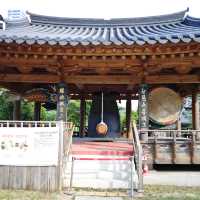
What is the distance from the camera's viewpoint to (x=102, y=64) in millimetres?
10516

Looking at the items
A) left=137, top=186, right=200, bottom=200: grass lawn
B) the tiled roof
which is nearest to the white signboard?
left=137, top=186, right=200, bottom=200: grass lawn

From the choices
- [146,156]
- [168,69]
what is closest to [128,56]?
[168,69]

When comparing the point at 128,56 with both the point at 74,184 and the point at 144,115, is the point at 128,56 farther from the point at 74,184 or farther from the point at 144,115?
the point at 74,184

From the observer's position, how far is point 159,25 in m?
16.1

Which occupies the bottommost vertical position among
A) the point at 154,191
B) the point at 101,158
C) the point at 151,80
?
the point at 154,191

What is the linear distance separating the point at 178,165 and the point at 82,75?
12.8ft

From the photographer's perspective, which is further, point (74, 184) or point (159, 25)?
point (159, 25)

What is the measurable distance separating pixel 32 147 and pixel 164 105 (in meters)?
5.12

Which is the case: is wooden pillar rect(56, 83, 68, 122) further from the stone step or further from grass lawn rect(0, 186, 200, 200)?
grass lawn rect(0, 186, 200, 200)

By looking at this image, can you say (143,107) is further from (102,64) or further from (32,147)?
(32,147)

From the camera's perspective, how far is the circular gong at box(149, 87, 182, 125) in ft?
38.3

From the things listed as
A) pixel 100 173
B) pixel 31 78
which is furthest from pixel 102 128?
pixel 100 173

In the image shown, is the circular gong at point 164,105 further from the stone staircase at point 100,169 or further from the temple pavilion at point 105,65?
the stone staircase at point 100,169

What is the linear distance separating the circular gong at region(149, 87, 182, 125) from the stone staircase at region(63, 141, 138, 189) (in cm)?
229
